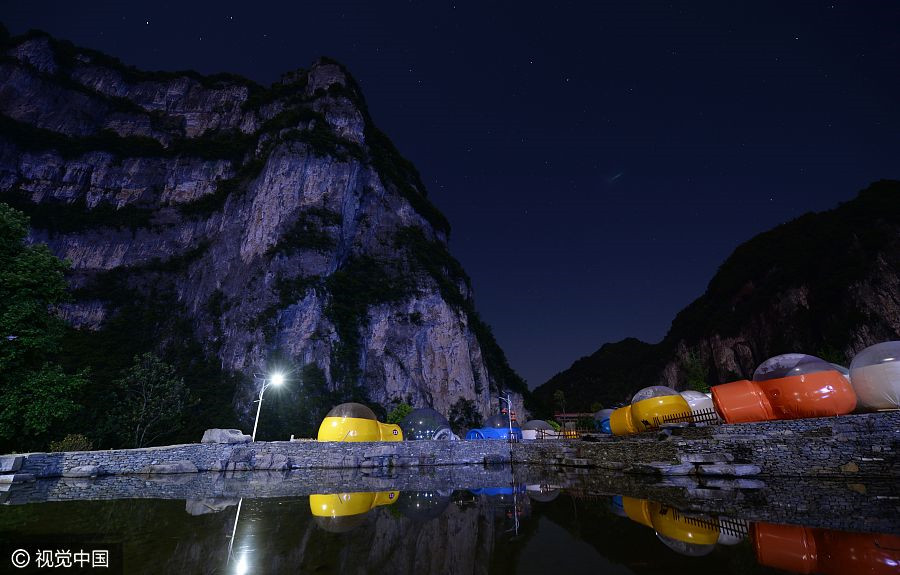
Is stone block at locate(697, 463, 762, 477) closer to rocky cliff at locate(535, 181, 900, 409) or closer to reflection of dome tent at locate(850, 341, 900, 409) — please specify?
reflection of dome tent at locate(850, 341, 900, 409)

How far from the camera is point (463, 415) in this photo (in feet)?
194

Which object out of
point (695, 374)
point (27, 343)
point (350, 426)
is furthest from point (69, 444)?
point (695, 374)

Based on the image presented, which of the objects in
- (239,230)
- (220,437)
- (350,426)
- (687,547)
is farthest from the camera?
(239,230)

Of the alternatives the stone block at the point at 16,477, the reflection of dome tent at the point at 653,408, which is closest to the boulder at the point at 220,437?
the stone block at the point at 16,477

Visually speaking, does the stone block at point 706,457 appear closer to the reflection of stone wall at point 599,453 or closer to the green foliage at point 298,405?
the reflection of stone wall at point 599,453

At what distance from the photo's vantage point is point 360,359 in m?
56.5

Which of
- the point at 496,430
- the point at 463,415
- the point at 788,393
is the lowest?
the point at 496,430

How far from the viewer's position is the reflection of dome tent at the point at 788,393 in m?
13.6

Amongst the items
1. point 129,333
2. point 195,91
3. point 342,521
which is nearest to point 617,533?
point 342,521

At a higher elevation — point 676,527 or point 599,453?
point 599,453

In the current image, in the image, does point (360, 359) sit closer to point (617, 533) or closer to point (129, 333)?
point (129, 333)

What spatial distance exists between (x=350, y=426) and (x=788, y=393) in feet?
71.5

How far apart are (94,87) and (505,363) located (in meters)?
105

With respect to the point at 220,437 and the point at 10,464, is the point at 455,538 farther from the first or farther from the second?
the point at 10,464
